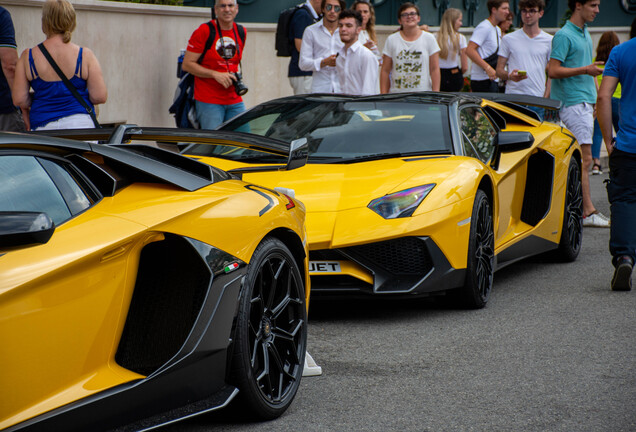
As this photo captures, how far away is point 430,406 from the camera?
13.8ft

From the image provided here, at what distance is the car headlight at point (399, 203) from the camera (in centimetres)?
→ 578

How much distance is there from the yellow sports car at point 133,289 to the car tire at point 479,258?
2091 millimetres

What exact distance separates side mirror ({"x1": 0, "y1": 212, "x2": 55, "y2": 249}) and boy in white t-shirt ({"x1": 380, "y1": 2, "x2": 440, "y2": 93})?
800 cm

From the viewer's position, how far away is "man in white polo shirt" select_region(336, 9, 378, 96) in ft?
32.1

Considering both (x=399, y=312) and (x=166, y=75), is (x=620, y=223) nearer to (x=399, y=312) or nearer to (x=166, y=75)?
(x=399, y=312)

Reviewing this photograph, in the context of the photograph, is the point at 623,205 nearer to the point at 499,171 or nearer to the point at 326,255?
the point at 499,171

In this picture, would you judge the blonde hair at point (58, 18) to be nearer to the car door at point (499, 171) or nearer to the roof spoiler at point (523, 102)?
the car door at point (499, 171)

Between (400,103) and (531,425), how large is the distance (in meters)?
3.62

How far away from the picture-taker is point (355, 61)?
9.89 m

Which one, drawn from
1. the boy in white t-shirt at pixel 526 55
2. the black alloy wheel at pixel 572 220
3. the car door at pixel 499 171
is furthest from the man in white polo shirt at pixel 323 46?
the car door at pixel 499 171

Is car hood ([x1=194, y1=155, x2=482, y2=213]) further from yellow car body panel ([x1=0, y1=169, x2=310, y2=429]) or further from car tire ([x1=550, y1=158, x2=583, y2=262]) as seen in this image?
yellow car body panel ([x1=0, y1=169, x2=310, y2=429])

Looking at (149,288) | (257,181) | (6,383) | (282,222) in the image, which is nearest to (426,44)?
(257,181)

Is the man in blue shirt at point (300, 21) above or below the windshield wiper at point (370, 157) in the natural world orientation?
above

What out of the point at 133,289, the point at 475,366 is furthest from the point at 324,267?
the point at 133,289
